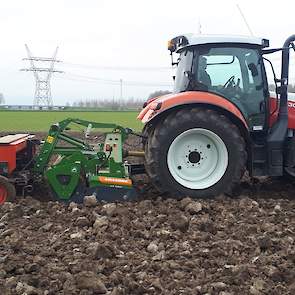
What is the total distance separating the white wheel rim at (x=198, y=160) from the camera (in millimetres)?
7438

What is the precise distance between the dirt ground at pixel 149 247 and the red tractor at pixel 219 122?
487 millimetres

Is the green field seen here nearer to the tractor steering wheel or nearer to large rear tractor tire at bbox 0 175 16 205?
large rear tractor tire at bbox 0 175 16 205

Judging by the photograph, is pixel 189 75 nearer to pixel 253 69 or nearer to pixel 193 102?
pixel 193 102

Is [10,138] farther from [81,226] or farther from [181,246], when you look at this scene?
[181,246]

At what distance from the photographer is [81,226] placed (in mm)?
5980

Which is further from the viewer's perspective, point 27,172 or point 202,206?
point 27,172

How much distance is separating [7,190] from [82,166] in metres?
1.01

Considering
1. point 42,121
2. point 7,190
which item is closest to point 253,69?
point 7,190

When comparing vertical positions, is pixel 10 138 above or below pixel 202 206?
above

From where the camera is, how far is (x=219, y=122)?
731 centimetres

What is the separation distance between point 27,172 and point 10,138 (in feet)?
2.43

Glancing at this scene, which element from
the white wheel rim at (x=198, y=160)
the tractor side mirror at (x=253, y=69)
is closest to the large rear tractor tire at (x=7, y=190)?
the white wheel rim at (x=198, y=160)

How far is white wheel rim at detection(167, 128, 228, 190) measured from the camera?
7.44 meters

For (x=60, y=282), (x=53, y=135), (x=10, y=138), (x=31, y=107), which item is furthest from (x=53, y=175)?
(x=31, y=107)
